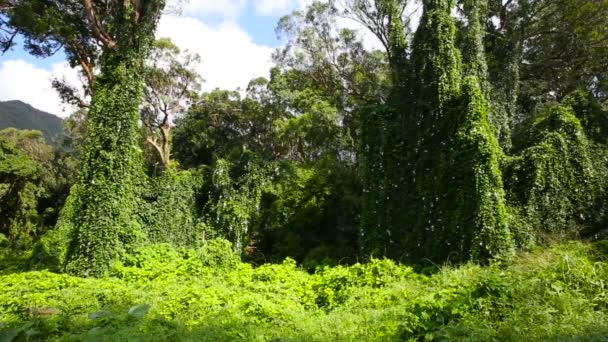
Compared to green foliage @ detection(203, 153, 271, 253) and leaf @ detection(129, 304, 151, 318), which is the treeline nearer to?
green foliage @ detection(203, 153, 271, 253)

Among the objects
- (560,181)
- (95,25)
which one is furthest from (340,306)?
(95,25)

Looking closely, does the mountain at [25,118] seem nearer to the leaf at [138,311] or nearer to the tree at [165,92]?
the tree at [165,92]

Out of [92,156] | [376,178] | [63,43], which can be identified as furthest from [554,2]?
[63,43]

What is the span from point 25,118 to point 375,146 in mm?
95483

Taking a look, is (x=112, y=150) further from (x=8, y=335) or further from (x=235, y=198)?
(x=8, y=335)

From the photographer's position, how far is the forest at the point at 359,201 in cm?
507

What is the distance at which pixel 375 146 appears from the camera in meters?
11.4

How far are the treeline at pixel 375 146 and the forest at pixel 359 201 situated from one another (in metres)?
0.06

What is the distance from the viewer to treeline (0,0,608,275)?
9.44 metres

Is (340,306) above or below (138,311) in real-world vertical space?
below

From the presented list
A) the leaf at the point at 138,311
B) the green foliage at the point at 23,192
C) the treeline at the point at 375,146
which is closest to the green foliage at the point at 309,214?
the treeline at the point at 375,146

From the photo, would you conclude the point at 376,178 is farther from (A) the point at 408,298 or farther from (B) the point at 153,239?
(B) the point at 153,239

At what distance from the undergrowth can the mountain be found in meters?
85.0

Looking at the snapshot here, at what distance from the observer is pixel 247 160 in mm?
13883
